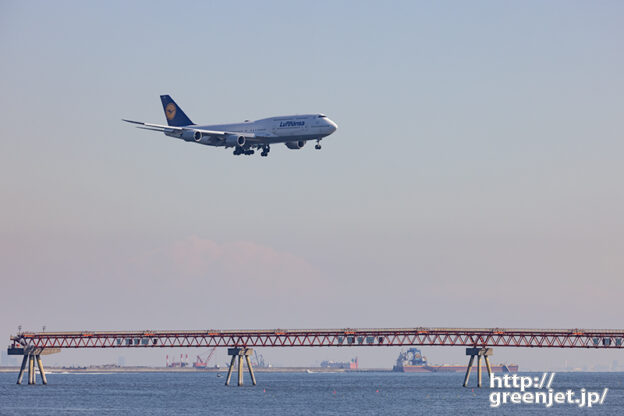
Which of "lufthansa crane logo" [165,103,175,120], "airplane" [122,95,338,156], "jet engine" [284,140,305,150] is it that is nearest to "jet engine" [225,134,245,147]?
"airplane" [122,95,338,156]

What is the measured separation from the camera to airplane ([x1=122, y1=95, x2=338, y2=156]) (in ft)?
449

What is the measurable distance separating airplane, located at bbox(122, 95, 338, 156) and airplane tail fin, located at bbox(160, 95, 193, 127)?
23658 mm

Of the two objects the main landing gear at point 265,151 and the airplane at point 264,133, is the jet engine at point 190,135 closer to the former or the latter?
the airplane at point 264,133

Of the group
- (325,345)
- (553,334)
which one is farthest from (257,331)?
(553,334)

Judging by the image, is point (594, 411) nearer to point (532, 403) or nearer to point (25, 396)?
point (532, 403)

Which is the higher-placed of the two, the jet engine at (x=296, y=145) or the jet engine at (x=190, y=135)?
the jet engine at (x=190, y=135)

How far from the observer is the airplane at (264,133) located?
137 m

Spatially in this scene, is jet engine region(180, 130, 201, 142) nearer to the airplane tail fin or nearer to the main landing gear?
the main landing gear

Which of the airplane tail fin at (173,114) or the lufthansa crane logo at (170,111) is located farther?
the lufthansa crane logo at (170,111)

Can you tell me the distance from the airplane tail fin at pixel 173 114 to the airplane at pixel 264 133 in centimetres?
2366

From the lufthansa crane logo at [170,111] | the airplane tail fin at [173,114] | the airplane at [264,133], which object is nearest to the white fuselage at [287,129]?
the airplane at [264,133]

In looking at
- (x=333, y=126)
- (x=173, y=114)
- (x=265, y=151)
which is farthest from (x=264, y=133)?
(x=173, y=114)

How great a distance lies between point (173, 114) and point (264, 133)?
120 ft

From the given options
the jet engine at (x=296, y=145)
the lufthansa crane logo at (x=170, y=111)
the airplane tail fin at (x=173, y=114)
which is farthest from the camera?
the lufthansa crane logo at (x=170, y=111)
